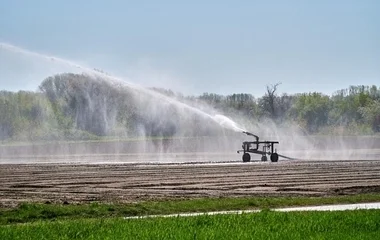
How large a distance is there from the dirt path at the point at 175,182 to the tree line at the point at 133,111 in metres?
20.6

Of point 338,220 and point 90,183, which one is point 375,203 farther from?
point 90,183

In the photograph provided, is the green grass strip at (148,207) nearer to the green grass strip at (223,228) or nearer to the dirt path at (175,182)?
the dirt path at (175,182)

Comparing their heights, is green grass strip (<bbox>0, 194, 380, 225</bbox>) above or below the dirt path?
below

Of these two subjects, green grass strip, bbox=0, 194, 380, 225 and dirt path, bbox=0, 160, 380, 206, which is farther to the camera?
dirt path, bbox=0, 160, 380, 206

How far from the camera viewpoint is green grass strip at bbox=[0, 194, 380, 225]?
99.2ft

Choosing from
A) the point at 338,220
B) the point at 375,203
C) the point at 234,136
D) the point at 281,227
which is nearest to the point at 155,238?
the point at 281,227

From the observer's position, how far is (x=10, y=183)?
47562mm

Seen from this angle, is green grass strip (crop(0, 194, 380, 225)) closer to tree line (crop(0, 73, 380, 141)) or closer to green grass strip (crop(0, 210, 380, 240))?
green grass strip (crop(0, 210, 380, 240))

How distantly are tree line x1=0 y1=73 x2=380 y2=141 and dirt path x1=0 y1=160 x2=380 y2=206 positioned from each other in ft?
67.5

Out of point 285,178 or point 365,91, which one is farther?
point 365,91

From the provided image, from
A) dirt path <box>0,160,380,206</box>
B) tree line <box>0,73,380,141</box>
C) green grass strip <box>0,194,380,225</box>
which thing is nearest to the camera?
green grass strip <box>0,194,380,225</box>

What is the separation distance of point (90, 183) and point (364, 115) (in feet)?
350

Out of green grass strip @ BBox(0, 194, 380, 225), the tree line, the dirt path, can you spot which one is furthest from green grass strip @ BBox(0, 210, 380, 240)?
the tree line

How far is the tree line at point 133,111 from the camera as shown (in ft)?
308
